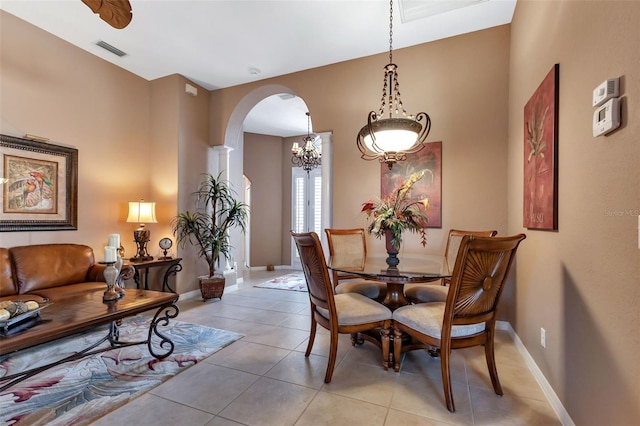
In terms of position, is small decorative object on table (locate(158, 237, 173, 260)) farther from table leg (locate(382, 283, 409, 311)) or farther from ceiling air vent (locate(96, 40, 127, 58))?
table leg (locate(382, 283, 409, 311))

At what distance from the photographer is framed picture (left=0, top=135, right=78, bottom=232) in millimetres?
2982

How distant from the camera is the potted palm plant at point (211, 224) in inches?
163

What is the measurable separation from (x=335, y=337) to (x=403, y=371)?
2.09 feet

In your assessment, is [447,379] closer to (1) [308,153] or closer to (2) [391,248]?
(2) [391,248]

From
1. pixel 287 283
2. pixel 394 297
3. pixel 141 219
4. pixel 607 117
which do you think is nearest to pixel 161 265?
pixel 141 219

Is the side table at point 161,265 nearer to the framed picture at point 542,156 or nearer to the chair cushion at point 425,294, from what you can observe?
the chair cushion at point 425,294

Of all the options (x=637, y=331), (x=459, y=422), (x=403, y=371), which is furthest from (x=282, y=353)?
(x=637, y=331)

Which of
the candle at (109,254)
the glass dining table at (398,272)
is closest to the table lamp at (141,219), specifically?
the candle at (109,254)

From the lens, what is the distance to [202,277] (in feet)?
14.0

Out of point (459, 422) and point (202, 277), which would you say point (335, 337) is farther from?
point (202, 277)

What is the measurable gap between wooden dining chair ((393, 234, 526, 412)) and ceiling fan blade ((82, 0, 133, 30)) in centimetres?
261

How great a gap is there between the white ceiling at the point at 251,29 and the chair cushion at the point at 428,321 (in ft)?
9.24

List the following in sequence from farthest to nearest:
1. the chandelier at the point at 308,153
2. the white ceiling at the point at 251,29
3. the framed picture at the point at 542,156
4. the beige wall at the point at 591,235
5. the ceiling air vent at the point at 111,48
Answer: the chandelier at the point at 308,153
the ceiling air vent at the point at 111,48
the white ceiling at the point at 251,29
the framed picture at the point at 542,156
the beige wall at the point at 591,235

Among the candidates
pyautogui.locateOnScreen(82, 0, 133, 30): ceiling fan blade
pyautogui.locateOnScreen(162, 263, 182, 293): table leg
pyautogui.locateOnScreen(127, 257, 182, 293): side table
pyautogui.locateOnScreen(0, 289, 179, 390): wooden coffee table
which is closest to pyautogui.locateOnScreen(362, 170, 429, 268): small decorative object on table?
pyautogui.locateOnScreen(0, 289, 179, 390): wooden coffee table
